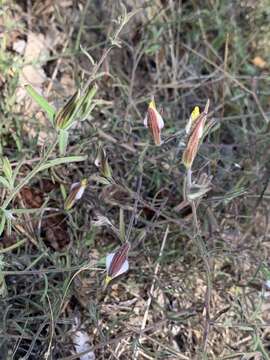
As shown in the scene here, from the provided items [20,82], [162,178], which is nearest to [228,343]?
[162,178]

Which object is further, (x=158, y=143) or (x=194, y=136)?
(x=158, y=143)

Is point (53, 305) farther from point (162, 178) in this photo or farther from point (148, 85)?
point (148, 85)

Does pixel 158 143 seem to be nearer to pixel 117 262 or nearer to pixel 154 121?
pixel 154 121

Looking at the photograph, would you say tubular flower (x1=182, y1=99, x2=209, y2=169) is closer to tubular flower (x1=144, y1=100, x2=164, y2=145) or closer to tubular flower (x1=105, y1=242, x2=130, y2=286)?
tubular flower (x1=144, y1=100, x2=164, y2=145)

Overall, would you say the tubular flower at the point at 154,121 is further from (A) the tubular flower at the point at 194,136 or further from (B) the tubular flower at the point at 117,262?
(B) the tubular flower at the point at 117,262

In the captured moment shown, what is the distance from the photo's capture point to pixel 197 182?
3.80ft

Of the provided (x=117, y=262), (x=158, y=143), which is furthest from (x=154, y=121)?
(x=117, y=262)

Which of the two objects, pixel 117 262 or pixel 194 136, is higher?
pixel 194 136

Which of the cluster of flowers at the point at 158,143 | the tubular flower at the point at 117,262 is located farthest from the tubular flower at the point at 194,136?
the tubular flower at the point at 117,262

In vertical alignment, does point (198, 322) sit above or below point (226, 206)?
below

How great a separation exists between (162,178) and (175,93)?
1.07 ft

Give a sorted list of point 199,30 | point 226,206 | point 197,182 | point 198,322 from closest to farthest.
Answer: point 197,182 → point 198,322 → point 226,206 → point 199,30

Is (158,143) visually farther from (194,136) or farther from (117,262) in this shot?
(117,262)

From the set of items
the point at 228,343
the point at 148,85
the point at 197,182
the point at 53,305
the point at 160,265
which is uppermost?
the point at 197,182
